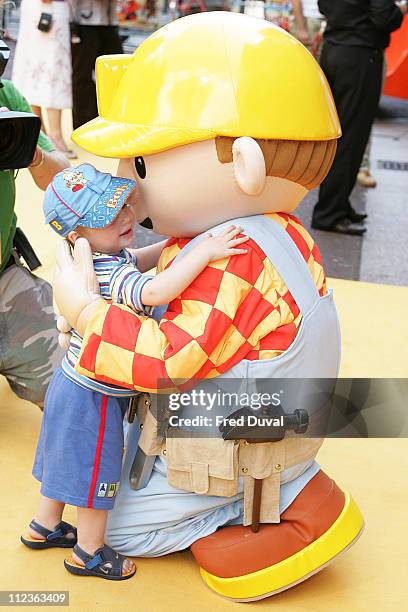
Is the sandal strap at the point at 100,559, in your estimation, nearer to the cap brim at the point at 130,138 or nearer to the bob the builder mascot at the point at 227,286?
the bob the builder mascot at the point at 227,286

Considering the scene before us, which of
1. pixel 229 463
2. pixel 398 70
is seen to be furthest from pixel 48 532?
pixel 398 70

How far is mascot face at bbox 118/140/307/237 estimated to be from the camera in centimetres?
212

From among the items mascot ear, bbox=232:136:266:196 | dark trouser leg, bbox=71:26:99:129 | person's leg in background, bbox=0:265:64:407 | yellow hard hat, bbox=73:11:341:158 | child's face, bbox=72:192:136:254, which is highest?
yellow hard hat, bbox=73:11:341:158

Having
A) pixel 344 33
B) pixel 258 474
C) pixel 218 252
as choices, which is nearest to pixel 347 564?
pixel 258 474

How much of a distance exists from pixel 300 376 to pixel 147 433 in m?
0.41

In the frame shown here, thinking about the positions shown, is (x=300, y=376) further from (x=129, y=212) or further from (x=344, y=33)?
(x=344, y=33)

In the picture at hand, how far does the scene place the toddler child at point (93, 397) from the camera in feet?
7.00

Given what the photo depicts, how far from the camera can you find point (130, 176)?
2.27m

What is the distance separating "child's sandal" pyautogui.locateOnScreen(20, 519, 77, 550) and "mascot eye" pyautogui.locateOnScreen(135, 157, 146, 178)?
3.10 ft

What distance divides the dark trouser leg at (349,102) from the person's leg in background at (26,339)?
280 cm

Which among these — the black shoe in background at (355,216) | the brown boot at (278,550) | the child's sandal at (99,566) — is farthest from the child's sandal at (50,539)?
the black shoe in background at (355,216)

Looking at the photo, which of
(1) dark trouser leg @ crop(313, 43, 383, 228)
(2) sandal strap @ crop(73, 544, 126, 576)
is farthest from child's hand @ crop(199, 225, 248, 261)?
(1) dark trouser leg @ crop(313, 43, 383, 228)

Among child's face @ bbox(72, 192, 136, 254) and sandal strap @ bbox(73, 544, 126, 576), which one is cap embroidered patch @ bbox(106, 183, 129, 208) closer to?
child's face @ bbox(72, 192, 136, 254)

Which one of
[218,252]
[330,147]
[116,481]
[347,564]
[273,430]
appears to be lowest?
[347,564]
